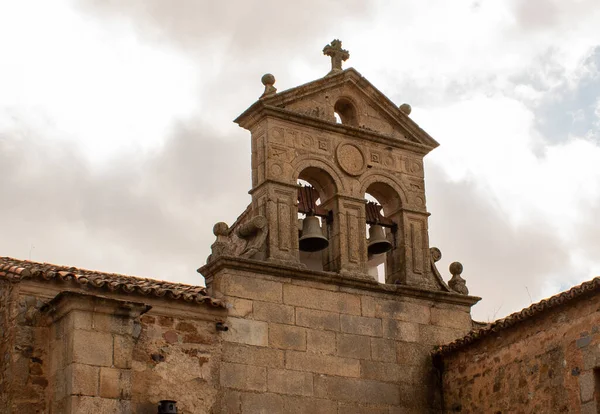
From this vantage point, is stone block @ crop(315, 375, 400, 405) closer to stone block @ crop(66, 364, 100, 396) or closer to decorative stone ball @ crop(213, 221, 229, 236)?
decorative stone ball @ crop(213, 221, 229, 236)

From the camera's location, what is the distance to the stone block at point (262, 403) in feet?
42.9

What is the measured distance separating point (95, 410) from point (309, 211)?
4142 mm

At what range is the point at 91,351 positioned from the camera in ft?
39.4

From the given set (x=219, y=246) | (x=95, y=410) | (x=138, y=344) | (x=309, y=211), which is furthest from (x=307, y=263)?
(x=95, y=410)

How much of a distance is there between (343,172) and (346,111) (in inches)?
42.2

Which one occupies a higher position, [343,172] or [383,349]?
[343,172]

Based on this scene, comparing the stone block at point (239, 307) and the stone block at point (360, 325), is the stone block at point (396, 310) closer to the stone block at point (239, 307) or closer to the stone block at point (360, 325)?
the stone block at point (360, 325)

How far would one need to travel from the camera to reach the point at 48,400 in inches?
480

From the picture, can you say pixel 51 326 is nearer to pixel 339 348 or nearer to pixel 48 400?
pixel 48 400

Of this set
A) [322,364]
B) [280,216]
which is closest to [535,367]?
[322,364]

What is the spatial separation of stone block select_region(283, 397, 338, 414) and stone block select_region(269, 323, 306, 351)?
2.01 feet

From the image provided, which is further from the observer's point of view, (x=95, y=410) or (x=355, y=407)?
(x=355, y=407)

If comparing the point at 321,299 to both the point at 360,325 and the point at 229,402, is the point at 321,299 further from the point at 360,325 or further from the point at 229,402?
the point at 229,402

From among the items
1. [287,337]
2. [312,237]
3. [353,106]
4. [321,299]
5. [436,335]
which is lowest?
[287,337]
